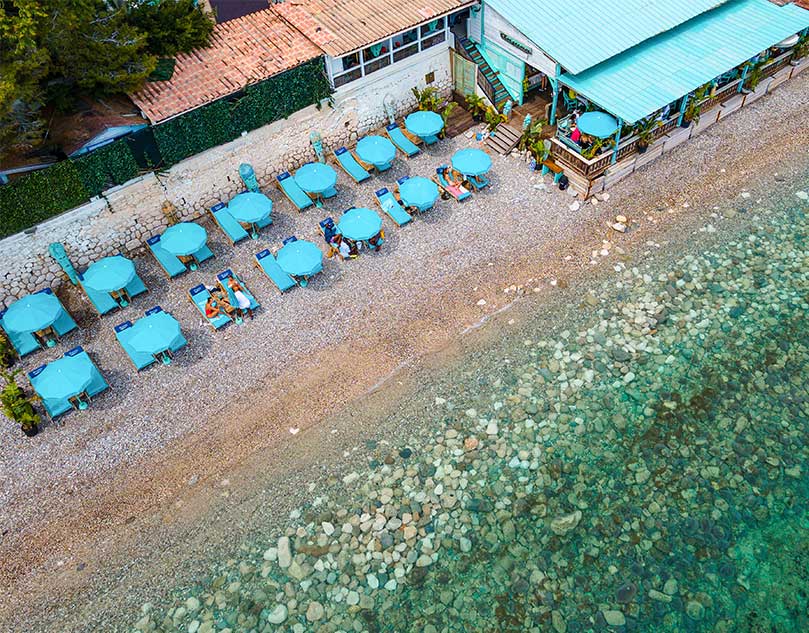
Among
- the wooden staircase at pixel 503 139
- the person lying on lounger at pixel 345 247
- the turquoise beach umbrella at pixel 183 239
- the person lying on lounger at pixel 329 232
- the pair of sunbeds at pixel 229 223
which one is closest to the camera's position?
the turquoise beach umbrella at pixel 183 239

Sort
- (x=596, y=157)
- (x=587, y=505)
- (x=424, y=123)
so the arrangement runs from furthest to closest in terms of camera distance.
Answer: (x=424, y=123), (x=596, y=157), (x=587, y=505)

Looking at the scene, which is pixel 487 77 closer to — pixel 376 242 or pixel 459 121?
pixel 459 121

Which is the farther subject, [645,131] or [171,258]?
[645,131]

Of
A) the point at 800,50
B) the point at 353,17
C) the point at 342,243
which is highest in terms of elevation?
the point at 353,17

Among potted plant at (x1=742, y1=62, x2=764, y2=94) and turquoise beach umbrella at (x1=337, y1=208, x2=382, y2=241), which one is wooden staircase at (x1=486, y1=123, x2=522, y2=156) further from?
potted plant at (x1=742, y1=62, x2=764, y2=94)

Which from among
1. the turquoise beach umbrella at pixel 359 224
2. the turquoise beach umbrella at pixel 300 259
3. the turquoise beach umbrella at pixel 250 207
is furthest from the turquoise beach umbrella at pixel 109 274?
the turquoise beach umbrella at pixel 359 224

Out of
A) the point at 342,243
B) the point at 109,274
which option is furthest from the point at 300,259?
the point at 109,274

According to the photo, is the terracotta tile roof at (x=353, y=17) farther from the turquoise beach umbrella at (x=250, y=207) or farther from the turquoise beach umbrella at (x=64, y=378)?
the turquoise beach umbrella at (x=64, y=378)
